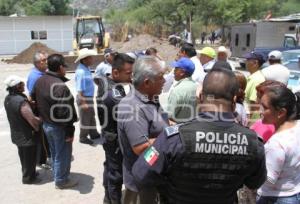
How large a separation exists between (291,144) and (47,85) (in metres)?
3.25

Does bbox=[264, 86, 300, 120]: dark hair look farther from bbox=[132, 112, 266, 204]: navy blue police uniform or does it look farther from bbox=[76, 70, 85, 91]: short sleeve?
bbox=[76, 70, 85, 91]: short sleeve

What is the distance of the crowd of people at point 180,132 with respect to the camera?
208 centimetres

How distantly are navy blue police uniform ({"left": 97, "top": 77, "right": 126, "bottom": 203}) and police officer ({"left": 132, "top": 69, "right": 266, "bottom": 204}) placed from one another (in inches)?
69.9

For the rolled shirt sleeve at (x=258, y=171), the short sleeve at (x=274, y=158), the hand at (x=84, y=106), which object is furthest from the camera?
the hand at (x=84, y=106)

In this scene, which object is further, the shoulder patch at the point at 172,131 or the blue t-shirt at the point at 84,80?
the blue t-shirt at the point at 84,80

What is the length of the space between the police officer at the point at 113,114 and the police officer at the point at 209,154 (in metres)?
1.78

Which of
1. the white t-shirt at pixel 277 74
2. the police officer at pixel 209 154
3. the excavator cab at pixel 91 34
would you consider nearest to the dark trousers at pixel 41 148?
the white t-shirt at pixel 277 74

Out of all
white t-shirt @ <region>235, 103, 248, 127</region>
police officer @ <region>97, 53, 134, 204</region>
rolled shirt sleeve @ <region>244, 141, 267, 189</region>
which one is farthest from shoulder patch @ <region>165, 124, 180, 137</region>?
white t-shirt @ <region>235, 103, 248, 127</region>

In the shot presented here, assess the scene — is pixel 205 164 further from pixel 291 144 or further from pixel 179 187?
pixel 291 144

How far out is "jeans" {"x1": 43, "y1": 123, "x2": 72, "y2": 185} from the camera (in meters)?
5.14

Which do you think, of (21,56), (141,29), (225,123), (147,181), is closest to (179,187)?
(147,181)

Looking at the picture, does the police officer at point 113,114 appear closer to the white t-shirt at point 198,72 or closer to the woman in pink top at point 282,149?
the woman in pink top at point 282,149

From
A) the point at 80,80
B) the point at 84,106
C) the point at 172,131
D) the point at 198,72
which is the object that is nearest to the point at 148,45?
the point at 84,106

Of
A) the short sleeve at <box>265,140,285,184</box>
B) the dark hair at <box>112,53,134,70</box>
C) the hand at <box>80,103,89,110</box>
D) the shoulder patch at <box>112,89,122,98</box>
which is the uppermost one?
the dark hair at <box>112,53,134,70</box>
